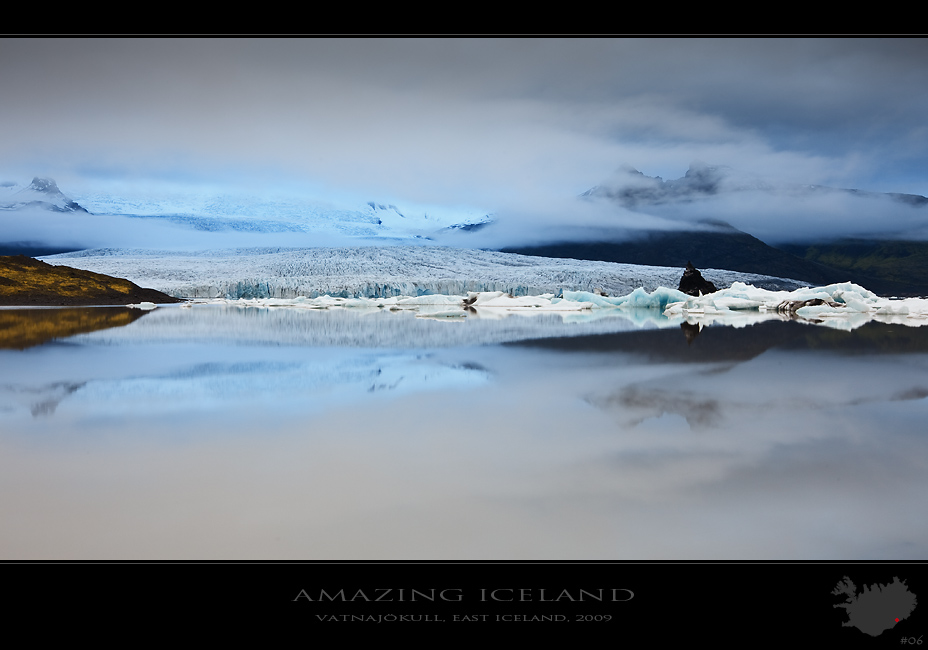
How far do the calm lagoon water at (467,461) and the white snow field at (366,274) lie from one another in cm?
1033

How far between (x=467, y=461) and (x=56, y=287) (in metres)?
10.7

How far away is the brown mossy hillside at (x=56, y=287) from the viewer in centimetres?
901

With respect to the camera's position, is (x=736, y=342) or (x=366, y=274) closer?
(x=736, y=342)

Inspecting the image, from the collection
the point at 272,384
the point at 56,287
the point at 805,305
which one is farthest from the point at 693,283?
the point at 56,287

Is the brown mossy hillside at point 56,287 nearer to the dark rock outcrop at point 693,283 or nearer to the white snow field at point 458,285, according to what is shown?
the white snow field at point 458,285

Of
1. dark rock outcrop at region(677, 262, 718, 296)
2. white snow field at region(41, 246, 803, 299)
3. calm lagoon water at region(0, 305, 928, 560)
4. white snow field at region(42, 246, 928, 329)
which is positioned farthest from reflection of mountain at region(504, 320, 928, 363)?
white snow field at region(41, 246, 803, 299)

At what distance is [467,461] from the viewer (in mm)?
1462

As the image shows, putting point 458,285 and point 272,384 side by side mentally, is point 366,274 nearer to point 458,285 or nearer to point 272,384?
point 458,285

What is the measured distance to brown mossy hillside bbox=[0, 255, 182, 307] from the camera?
9.01 m

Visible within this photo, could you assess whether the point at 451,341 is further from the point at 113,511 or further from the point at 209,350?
the point at 113,511

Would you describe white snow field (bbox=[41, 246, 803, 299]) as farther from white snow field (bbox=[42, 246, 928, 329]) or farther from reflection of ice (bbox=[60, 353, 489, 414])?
reflection of ice (bbox=[60, 353, 489, 414])

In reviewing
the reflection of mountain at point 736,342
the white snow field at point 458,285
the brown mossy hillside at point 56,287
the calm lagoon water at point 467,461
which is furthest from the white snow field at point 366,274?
the calm lagoon water at point 467,461

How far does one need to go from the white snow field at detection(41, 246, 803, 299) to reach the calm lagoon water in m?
10.3
